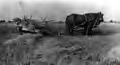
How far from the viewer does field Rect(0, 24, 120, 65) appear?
294 ft

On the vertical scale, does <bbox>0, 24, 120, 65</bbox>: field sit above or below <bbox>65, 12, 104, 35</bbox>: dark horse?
below

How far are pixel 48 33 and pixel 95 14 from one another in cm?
2792

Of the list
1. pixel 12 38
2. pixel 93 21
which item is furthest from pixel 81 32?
pixel 12 38

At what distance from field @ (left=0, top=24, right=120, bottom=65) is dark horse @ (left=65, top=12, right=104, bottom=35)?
21.1ft

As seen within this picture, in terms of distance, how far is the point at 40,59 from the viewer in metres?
91.8

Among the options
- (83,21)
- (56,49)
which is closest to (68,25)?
(83,21)

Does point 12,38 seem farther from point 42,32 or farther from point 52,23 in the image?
point 52,23

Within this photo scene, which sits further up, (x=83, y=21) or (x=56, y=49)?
(x=83, y=21)

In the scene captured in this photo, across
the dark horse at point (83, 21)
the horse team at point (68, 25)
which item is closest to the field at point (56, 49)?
→ the horse team at point (68, 25)

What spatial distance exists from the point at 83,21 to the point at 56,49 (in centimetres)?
2748

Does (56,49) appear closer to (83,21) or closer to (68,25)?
(68,25)

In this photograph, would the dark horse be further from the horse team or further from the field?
the field

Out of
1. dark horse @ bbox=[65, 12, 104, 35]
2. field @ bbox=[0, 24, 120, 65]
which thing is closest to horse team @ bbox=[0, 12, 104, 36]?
dark horse @ bbox=[65, 12, 104, 35]

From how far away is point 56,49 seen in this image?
336 feet
